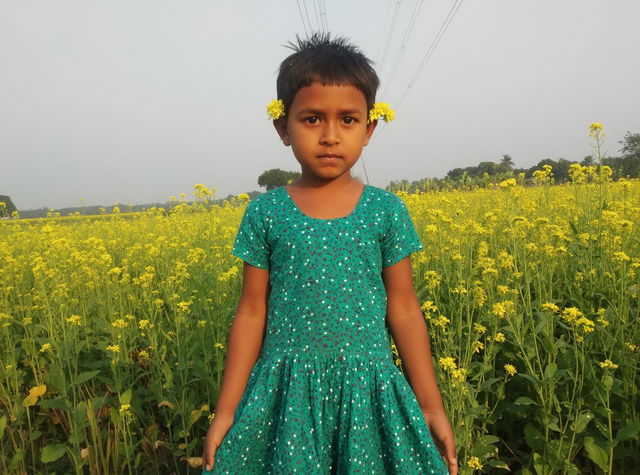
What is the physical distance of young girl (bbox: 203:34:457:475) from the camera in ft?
3.42

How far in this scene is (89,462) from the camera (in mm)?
2010

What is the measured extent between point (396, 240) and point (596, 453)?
50.2 inches

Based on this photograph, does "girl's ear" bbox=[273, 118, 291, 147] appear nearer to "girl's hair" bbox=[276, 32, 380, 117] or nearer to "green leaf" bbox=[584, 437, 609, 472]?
"girl's hair" bbox=[276, 32, 380, 117]

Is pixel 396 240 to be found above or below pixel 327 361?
above

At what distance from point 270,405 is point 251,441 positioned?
0.09m

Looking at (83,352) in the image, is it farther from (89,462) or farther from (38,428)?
(89,462)

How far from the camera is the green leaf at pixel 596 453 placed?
172 centimetres

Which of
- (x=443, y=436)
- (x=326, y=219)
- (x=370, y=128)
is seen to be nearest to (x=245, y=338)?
(x=326, y=219)

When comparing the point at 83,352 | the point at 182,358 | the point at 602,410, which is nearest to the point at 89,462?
the point at 182,358

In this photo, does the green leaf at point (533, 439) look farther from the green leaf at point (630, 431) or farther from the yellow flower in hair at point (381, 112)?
the yellow flower in hair at point (381, 112)

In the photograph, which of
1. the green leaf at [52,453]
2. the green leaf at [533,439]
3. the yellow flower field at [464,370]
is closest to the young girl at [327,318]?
the yellow flower field at [464,370]

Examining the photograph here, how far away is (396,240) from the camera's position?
119cm

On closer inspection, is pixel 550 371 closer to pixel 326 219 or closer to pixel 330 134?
pixel 326 219

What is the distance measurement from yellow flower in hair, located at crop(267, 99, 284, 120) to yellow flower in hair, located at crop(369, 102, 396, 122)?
229 mm
